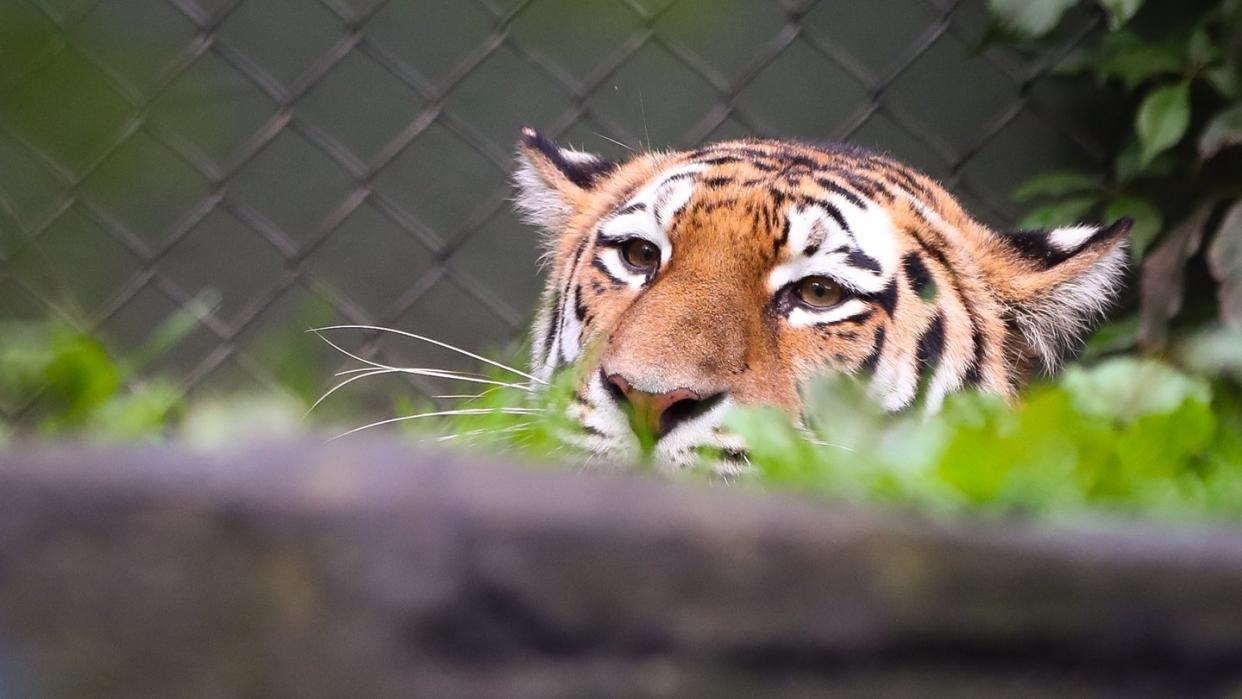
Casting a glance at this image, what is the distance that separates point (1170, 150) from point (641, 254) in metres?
1.22

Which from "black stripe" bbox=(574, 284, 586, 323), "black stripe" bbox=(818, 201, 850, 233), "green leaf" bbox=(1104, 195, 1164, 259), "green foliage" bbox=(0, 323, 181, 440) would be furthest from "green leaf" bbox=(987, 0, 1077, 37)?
"green foliage" bbox=(0, 323, 181, 440)

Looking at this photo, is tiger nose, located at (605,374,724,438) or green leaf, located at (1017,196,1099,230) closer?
tiger nose, located at (605,374,724,438)

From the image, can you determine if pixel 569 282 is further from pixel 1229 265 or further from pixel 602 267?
pixel 1229 265

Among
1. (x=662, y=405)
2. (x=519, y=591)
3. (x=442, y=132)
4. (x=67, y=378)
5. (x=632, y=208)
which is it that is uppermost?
(x=442, y=132)

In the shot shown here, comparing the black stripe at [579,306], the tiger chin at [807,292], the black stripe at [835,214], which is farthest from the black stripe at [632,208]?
the black stripe at [835,214]

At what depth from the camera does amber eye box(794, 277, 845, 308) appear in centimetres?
152

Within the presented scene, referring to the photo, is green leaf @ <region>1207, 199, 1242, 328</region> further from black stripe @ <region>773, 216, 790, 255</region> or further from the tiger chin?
black stripe @ <region>773, 216, 790, 255</region>

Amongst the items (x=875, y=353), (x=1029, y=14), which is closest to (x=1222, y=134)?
(x=1029, y=14)

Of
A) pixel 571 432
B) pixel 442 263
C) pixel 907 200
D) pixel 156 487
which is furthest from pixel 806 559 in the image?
pixel 442 263

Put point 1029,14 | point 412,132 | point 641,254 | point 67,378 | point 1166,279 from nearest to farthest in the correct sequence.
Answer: point 67,378, point 641,254, point 1166,279, point 1029,14, point 412,132

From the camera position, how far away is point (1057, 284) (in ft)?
5.15

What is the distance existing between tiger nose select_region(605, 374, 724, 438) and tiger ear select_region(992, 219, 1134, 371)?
0.49 meters

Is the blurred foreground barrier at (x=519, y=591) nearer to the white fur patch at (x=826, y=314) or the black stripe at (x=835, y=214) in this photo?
the white fur patch at (x=826, y=314)

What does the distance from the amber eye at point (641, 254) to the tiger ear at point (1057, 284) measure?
1.43ft
